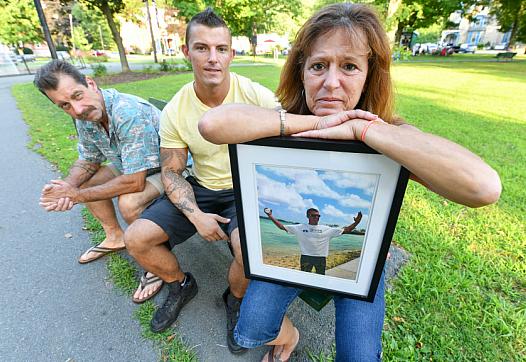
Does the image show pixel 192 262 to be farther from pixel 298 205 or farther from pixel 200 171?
pixel 298 205

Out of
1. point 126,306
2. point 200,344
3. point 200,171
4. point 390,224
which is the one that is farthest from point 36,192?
point 390,224

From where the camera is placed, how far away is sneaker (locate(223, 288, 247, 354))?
1784 mm

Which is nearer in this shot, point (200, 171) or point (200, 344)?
point (200, 344)

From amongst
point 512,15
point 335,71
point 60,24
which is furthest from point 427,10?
point 60,24

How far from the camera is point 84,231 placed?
118 inches

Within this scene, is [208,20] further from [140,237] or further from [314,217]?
[314,217]

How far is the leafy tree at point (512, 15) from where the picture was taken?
2634 cm

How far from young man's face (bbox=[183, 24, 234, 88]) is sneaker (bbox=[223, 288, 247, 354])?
1463 mm

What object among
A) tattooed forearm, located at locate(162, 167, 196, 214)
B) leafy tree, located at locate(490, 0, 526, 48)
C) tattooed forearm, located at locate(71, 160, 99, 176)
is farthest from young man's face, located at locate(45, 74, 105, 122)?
leafy tree, located at locate(490, 0, 526, 48)

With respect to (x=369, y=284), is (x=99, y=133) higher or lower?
higher

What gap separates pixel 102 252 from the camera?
2.63 metres

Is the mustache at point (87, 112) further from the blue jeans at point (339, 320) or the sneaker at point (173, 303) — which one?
the blue jeans at point (339, 320)

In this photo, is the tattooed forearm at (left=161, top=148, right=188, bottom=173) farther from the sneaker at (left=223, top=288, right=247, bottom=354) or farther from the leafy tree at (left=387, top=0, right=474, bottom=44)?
the leafy tree at (left=387, top=0, right=474, bottom=44)

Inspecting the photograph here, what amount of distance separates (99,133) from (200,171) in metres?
0.89
